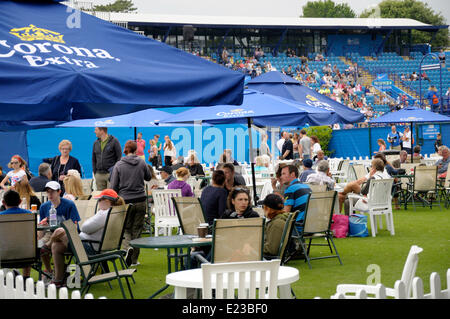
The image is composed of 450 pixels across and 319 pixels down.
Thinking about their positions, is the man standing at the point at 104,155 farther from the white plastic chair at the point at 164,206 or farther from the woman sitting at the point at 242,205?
the woman sitting at the point at 242,205

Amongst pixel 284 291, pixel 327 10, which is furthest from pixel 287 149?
pixel 327 10

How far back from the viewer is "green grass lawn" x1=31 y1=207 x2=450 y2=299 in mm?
7590

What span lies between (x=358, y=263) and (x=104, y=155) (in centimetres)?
514

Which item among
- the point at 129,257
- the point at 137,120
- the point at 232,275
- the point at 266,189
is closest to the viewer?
the point at 232,275

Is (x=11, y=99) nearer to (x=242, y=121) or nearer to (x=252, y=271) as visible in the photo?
(x=252, y=271)

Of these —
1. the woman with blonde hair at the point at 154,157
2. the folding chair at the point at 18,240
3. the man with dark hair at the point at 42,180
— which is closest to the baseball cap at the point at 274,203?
the folding chair at the point at 18,240

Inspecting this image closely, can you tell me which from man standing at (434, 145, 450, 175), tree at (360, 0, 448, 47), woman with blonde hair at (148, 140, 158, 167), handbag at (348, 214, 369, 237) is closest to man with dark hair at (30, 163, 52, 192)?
handbag at (348, 214, 369, 237)

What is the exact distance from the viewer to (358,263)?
8945 millimetres

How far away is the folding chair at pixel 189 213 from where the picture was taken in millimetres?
8039

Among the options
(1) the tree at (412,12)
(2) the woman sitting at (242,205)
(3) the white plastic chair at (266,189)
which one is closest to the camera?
(2) the woman sitting at (242,205)

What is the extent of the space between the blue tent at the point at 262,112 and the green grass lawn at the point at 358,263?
6.86 feet

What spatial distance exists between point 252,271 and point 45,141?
22.1m

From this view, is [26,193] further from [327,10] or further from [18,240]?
[327,10]
